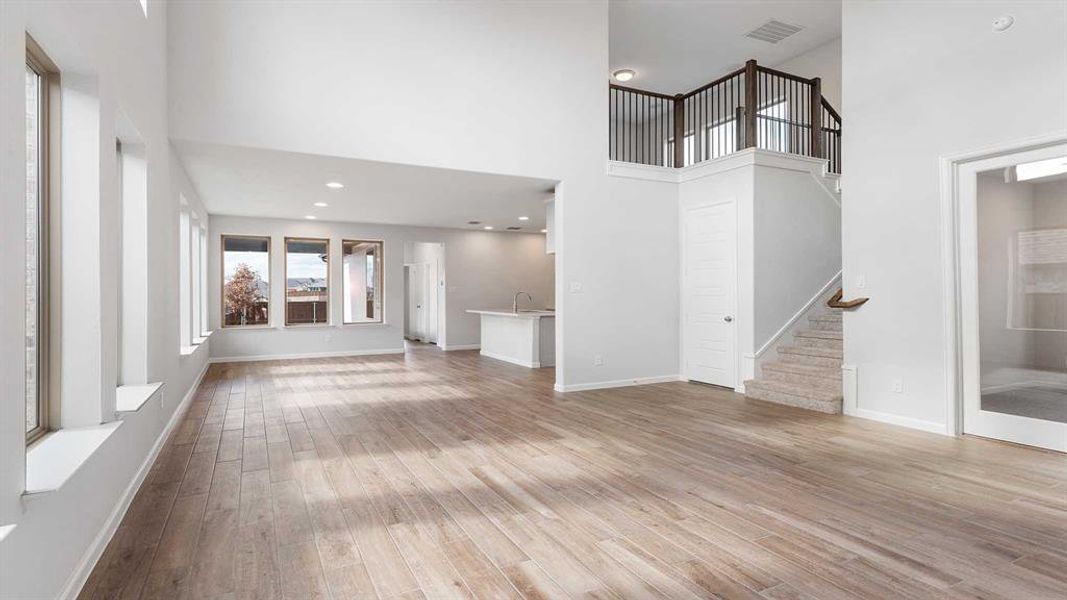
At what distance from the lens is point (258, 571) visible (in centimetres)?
217

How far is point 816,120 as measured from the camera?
258 inches

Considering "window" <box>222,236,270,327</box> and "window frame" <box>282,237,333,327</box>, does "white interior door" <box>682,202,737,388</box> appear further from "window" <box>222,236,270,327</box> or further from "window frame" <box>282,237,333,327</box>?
"window" <box>222,236,270,327</box>

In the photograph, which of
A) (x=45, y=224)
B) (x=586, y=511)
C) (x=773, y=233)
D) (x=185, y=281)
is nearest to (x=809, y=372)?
(x=773, y=233)

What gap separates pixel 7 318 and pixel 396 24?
4450 millimetres

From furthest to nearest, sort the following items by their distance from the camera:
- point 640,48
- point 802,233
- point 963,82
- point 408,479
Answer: point 640,48 < point 802,233 < point 963,82 < point 408,479

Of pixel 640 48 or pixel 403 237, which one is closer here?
pixel 640 48

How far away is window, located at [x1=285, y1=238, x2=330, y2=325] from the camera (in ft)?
31.5

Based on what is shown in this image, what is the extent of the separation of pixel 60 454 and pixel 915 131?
577 cm

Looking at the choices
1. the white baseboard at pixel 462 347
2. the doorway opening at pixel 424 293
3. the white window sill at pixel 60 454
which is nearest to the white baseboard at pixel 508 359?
the white baseboard at pixel 462 347

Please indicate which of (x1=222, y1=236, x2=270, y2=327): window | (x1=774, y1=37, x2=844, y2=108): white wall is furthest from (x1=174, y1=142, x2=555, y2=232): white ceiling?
(x1=774, y1=37, x2=844, y2=108): white wall

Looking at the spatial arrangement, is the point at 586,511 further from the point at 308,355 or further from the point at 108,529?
the point at 308,355

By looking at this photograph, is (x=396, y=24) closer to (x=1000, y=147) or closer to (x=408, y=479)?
(x=408, y=479)

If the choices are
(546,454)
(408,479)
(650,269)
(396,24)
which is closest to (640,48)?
(650,269)

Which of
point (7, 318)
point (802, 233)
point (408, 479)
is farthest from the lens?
point (802, 233)
